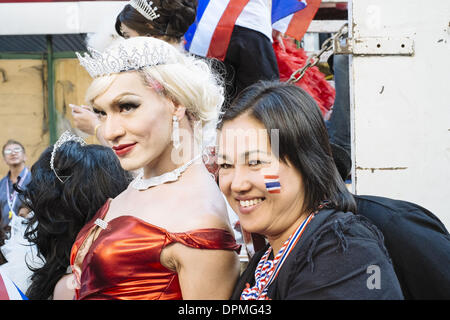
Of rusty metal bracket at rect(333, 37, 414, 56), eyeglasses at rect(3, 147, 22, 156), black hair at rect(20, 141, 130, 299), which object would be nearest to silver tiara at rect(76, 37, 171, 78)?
black hair at rect(20, 141, 130, 299)

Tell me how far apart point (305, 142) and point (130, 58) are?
2.43 ft

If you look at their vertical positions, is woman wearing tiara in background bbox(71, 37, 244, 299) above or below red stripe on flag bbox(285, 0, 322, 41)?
below

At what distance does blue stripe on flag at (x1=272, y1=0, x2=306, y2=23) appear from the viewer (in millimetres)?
3105

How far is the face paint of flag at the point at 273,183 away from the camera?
1.36 metres

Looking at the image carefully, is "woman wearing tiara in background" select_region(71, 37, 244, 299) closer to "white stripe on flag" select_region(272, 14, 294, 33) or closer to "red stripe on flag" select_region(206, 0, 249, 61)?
"red stripe on flag" select_region(206, 0, 249, 61)

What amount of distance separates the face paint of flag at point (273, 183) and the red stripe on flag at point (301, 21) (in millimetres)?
2230

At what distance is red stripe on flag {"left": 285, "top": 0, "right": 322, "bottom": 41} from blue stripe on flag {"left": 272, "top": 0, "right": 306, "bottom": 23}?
0.19 metres

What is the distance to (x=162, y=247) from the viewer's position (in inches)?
61.1

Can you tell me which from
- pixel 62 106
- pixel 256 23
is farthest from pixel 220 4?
pixel 62 106

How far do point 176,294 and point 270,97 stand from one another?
729 mm

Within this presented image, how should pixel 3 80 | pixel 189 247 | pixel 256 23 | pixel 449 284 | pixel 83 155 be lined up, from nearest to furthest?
pixel 449 284
pixel 189 247
pixel 83 155
pixel 256 23
pixel 3 80

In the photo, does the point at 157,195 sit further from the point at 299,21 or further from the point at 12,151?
the point at 12,151

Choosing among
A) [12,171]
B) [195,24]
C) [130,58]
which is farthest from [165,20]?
[12,171]
